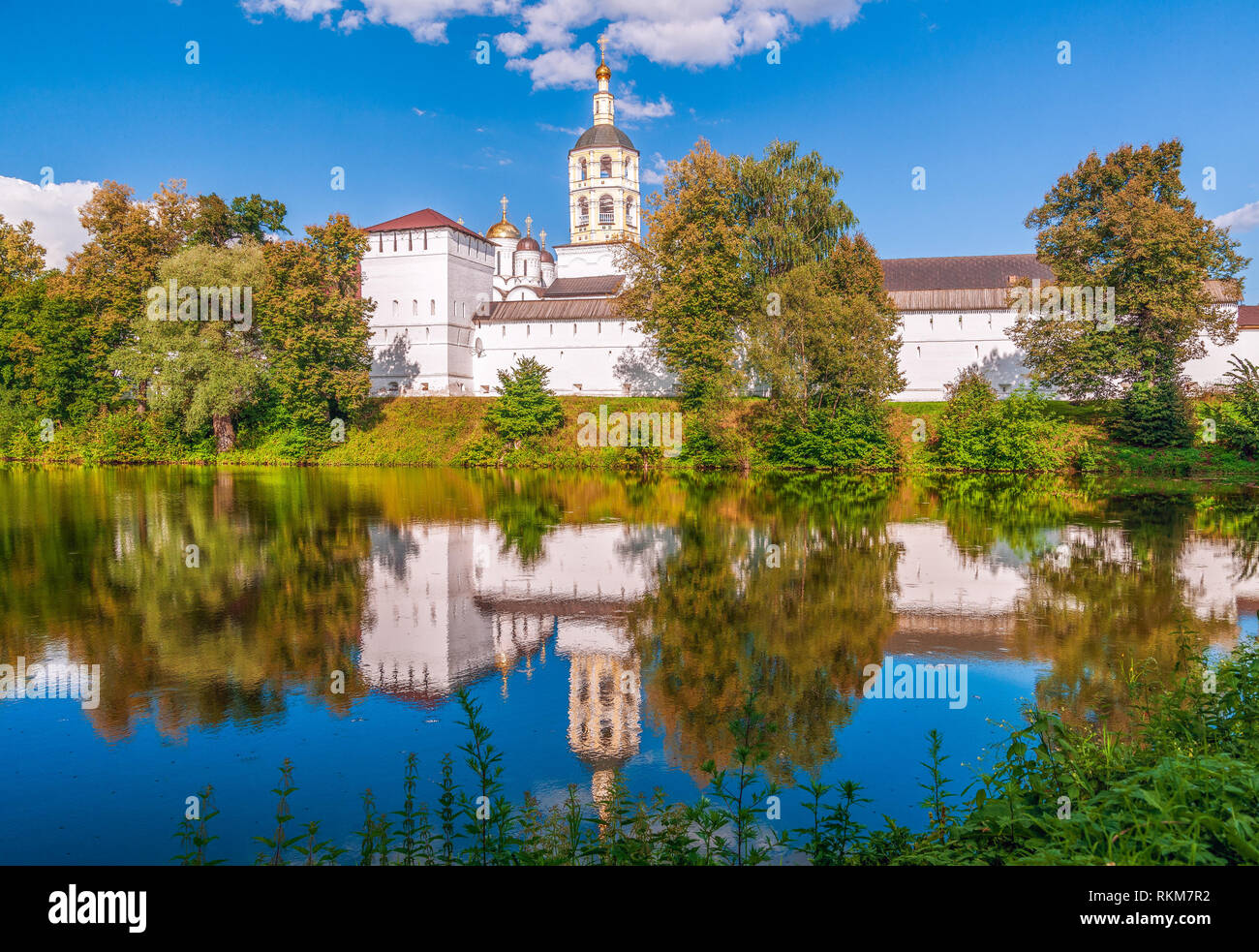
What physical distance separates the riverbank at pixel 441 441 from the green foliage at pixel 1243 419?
160 inches

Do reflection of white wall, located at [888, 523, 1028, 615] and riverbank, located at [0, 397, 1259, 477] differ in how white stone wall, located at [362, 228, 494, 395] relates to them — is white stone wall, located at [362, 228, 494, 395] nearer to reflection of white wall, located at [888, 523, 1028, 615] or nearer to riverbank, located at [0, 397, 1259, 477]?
riverbank, located at [0, 397, 1259, 477]

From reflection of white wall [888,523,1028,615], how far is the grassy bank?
15.7 feet

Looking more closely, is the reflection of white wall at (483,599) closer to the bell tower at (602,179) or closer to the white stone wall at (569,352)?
the white stone wall at (569,352)

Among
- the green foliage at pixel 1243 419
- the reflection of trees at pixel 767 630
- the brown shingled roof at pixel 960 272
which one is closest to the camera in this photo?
the reflection of trees at pixel 767 630

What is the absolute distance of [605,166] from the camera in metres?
66.8

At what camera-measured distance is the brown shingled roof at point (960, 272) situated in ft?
164

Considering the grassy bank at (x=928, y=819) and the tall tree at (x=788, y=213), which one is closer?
the grassy bank at (x=928, y=819)

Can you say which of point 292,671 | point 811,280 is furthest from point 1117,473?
point 292,671

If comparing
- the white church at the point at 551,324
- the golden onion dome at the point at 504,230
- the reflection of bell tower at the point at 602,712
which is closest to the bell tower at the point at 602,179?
the golden onion dome at the point at 504,230

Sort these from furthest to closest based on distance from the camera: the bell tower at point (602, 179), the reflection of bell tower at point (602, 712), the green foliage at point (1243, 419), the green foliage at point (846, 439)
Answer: the bell tower at point (602, 179) < the green foliage at point (846, 439) < the green foliage at point (1243, 419) < the reflection of bell tower at point (602, 712)

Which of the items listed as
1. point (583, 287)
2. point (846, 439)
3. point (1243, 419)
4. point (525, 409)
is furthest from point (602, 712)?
point (583, 287)

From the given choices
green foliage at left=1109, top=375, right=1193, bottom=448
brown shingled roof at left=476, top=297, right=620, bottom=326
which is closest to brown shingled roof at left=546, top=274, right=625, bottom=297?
brown shingled roof at left=476, top=297, right=620, bottom=326

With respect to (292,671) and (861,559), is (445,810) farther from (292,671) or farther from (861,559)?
(861,559)
